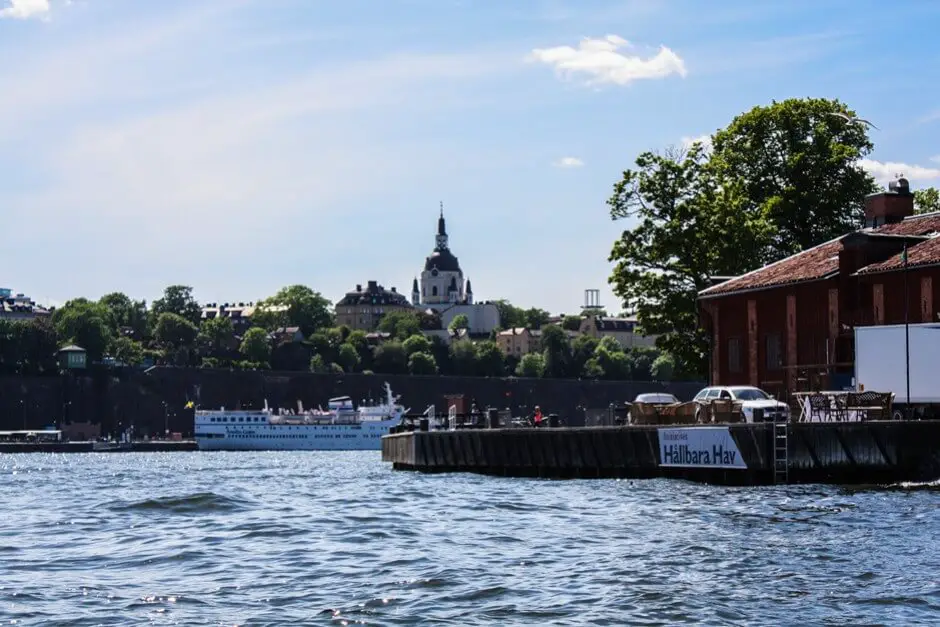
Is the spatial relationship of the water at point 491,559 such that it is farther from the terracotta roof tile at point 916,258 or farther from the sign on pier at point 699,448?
the terracotta roof tile at point 916,258

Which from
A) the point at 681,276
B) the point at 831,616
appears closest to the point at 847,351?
the point at 681,276

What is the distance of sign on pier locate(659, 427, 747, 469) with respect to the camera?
41.3m

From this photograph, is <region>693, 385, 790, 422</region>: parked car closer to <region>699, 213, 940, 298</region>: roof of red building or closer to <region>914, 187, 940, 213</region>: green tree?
<region>699, 213, 940, 298</region>: roof of red building

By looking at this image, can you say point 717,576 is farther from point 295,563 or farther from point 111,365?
point 111,365

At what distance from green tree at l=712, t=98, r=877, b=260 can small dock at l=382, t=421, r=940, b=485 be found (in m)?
23.6

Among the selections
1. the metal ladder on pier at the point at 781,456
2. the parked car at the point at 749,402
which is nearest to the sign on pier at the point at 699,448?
the parked car at the point at 749,402

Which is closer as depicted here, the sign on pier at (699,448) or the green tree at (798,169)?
the sign on pier at (699,448)

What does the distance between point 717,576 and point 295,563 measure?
7.05 meters

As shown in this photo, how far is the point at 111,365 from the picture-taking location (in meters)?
190

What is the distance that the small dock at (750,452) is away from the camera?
39.4 metres

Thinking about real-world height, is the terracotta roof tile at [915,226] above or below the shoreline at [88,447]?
above

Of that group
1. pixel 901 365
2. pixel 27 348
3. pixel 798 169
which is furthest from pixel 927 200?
pixel 27 348

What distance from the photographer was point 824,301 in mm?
53500

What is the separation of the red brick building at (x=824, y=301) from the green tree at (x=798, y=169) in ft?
27.4
